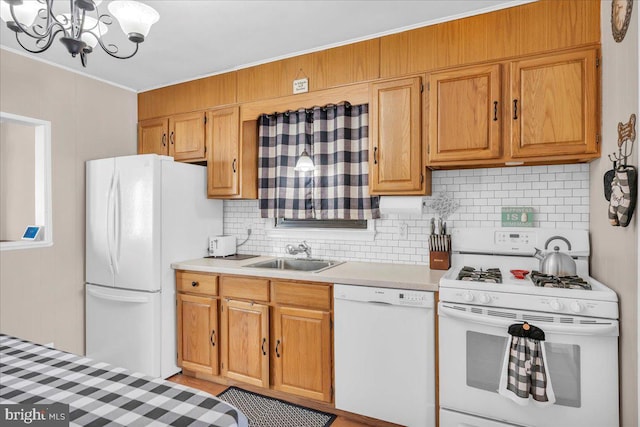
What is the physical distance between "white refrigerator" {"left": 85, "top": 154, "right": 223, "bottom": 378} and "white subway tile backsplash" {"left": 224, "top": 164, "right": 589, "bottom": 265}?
1137mm

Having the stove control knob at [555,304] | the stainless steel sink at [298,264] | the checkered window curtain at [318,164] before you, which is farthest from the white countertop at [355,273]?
the stove control knob at [555,304]

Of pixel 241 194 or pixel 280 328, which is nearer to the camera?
pixel 280 328

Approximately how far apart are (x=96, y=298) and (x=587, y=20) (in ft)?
13.0

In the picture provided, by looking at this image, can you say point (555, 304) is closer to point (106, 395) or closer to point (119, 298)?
point (106, 395)

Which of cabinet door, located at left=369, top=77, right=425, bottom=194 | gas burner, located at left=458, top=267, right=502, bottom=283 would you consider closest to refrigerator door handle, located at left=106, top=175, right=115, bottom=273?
cabinet door, located at left=369, top=77, right=425, bottom=194

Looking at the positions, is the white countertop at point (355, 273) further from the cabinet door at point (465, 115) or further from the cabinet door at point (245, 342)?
the cabinet door at point (465, 115)

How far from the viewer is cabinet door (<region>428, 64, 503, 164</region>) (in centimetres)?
226

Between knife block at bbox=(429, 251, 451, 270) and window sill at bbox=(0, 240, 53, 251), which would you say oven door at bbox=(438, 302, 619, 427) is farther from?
window sill at bbox=(0, 240, 53, 251)

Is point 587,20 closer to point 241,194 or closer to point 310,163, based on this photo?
point 310,163

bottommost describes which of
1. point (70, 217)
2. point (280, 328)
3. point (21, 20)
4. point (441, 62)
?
point (280, 328)

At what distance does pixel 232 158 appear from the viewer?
10.4 feet

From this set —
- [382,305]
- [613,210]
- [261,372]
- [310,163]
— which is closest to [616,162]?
[613,210]

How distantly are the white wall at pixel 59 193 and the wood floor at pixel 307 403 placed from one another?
110 centimetres

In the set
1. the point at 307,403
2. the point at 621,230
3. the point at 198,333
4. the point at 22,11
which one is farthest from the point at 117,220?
the point at 621,230
